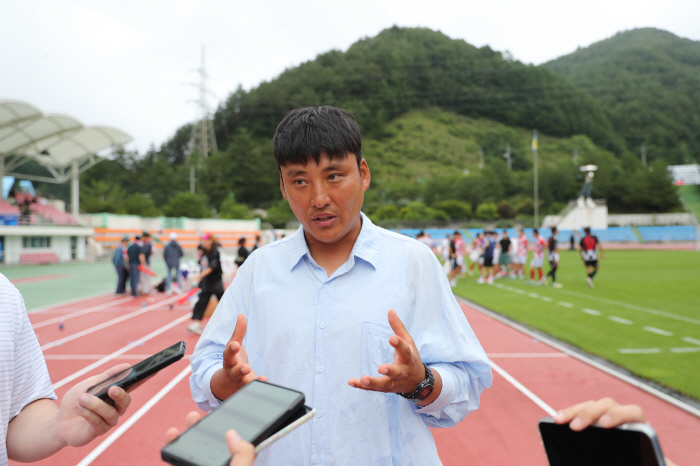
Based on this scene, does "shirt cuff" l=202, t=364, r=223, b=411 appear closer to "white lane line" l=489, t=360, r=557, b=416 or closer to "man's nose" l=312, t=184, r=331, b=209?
"man's nose" l=312, t=184, r=331, b=209


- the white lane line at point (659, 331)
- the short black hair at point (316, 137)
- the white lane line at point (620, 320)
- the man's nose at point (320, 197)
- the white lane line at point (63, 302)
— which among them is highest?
the short black hair at point (316, 137)

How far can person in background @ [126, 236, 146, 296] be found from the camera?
1420 cm

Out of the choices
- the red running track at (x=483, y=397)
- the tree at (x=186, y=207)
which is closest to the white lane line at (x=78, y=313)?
the red running track at (x=483, y=397)

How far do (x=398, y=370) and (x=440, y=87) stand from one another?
14287cm

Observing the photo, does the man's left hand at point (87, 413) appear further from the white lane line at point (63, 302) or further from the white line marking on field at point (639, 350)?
the white lane line at point (63, 302)

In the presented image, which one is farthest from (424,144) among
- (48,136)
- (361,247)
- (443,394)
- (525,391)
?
(443,394)

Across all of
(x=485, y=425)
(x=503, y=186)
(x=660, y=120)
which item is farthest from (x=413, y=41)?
(x=485, y=425)

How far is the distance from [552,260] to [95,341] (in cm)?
1418

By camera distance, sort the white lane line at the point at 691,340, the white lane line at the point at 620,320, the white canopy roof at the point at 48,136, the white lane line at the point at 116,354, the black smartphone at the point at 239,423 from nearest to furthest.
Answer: the black smartphone at the point at 239,423 → the white lane line at the point at 116,354 → the white lane line at the point at 691,340 → the white lane line at the point at 620,320 → the white canopy roof at the point at 48,136

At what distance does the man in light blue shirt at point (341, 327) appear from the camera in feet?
4.99

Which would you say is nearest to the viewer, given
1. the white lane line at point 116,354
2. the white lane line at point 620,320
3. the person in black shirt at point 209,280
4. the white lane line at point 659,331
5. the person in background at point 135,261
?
the white lane line at point 116,354

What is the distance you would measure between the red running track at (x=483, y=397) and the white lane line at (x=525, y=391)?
0.6 inches

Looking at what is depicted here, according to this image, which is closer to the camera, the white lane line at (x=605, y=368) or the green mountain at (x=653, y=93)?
the white lane line at (x=605, y=368)

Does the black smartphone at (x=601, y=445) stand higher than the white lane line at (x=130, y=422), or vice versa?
the black smartphone at (x=601, y=445)
